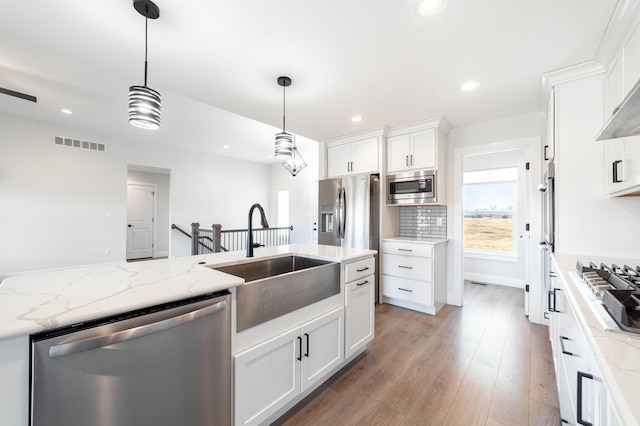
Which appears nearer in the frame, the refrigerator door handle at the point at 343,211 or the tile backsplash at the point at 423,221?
the tile backsplash at the point at 423,221

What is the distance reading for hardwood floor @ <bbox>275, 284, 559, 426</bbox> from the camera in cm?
164

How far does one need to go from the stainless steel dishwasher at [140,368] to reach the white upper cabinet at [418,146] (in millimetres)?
3039

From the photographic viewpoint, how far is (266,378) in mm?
1459

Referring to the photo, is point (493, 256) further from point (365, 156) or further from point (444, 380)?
point (444, 380)

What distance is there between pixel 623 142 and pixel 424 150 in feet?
6.48

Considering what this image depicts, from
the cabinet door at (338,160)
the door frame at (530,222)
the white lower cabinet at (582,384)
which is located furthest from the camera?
the cabinet door at (338,160)

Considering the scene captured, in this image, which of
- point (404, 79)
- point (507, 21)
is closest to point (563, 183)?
point (507, 21)

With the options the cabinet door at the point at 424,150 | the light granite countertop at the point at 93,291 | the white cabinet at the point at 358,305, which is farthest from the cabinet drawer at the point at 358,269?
the cabinet door at the point at 424,150

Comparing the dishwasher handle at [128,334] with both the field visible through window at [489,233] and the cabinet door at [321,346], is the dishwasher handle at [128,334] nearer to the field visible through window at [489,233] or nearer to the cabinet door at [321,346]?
the cabinet door at [321,346]

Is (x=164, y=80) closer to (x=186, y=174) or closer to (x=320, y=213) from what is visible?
(x=320, y=213)

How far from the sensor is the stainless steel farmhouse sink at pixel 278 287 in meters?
1.40

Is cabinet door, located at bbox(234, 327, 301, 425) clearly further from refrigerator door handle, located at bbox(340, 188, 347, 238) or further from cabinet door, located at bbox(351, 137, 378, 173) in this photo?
cabinet door, located at bbox(351, 137, 378, 173)

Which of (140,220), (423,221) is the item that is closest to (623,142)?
(423,221)

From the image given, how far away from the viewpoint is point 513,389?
6.17ft
